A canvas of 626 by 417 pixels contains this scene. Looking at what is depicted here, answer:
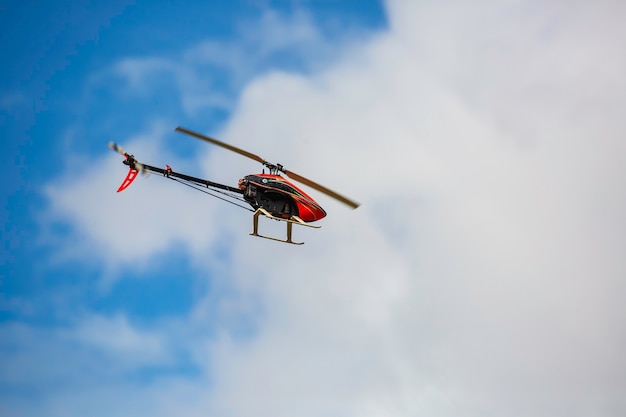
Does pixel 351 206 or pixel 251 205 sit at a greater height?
pixel 251 205

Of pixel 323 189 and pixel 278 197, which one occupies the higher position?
pixel 278 197

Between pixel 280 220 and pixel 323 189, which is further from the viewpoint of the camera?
pixel 280 220

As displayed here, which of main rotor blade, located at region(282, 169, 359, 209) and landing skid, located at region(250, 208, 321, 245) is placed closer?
main rotor blade, located at region(282, 169, 359, 209)

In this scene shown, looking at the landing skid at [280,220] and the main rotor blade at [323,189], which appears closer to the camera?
the main rotor blade at [323,189]

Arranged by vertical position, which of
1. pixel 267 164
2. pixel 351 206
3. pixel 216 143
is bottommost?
pixel 351 206

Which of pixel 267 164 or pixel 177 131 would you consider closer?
pixel 177 131

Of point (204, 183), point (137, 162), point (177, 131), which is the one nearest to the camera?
point (177, 131)

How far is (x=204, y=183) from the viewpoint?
47688 mm

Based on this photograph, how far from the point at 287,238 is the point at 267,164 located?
516cm

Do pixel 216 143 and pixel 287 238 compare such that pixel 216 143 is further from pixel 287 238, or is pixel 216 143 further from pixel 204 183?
pixel 287 238

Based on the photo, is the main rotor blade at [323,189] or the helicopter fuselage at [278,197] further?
the helicopter fuselage at [278,197]

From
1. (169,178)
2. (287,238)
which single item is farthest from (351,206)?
(169,178)

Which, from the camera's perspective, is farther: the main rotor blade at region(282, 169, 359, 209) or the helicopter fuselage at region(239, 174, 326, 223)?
the helicopter fuselage at region(239, 174, 326, 223)

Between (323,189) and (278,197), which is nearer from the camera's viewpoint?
(323,189)
